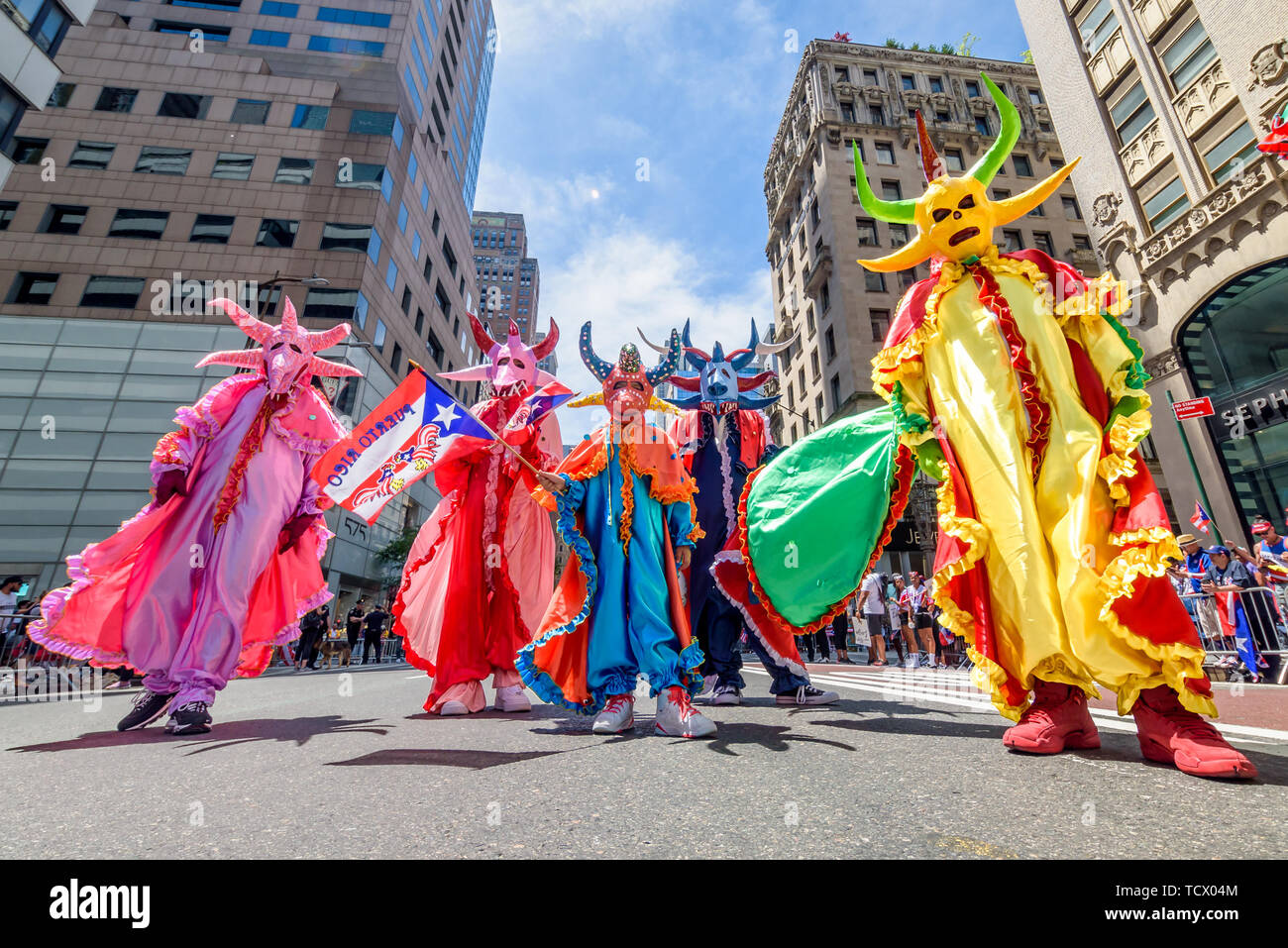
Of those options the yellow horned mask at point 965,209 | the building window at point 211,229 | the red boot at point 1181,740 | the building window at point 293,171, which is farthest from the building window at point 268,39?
the red boot at point 1181,740

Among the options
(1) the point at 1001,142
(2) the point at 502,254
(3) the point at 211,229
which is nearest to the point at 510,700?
(1) the point at 1001,142

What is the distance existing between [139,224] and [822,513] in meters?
33.4

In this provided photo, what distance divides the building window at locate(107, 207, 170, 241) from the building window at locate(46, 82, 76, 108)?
660 centimetres

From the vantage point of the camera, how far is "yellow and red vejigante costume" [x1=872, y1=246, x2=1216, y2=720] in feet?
6.55

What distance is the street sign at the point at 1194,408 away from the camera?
13.1 m

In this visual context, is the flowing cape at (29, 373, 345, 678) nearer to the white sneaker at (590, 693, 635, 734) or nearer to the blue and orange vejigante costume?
the blue and orange vejigante costume

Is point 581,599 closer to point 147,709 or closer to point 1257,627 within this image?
point 147,709

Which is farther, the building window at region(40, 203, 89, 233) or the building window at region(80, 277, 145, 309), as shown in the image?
the building window at region(40, 203, 89, 233)

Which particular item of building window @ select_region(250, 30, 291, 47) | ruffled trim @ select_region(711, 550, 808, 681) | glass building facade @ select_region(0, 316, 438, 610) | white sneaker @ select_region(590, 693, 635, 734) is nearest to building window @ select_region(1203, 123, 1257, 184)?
ruffled trim @ select_region(711, 550, 808, 681)

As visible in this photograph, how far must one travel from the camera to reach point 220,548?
381 cm

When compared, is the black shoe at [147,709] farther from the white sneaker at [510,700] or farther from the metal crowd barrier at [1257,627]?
the metal crowd barrier at [1257,627]

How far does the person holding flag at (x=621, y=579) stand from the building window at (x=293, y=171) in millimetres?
31032
